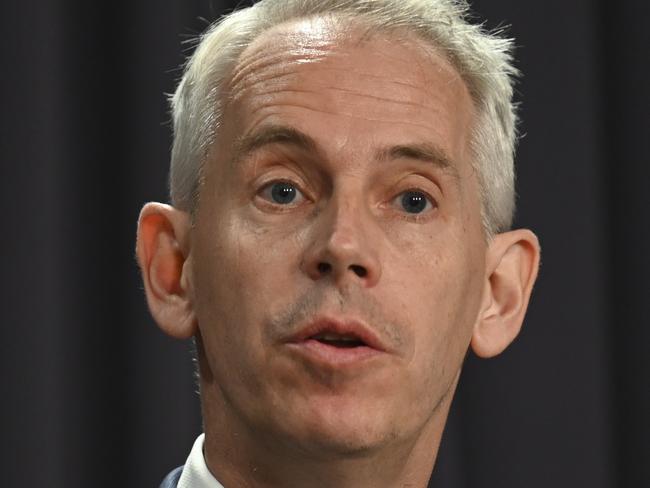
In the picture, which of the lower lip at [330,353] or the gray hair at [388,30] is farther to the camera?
the gray hair at [388,30]

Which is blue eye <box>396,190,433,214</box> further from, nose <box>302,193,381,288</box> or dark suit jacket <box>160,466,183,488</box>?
dark suit jacket <box>160,466,183,488</box>

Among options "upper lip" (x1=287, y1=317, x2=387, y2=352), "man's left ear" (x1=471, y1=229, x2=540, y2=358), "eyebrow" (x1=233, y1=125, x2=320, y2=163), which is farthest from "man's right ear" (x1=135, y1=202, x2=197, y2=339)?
"man's left ear" (x1=471, y1=229, x2=540, y2=358)

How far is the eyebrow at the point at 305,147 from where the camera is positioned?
5.67 ft

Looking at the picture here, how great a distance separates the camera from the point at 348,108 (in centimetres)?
174

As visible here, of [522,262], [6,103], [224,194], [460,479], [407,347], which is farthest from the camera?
[460,479]

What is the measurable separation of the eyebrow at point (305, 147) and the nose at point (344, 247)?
0.08 meters

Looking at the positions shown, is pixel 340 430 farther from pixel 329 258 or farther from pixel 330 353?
pixel 329 258

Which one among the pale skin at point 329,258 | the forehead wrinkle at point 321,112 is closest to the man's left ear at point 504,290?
the pale skin at point 329,258

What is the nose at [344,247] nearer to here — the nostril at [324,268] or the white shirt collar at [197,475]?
the nostril at [324,268]

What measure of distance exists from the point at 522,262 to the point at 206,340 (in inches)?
19.7

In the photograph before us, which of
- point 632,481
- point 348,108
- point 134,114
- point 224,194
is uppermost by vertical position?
point 348,108

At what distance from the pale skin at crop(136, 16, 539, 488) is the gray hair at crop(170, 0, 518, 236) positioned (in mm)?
25

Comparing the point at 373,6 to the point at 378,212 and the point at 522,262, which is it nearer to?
the point at 378,212

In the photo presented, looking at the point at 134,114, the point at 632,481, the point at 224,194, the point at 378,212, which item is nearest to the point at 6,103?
the point at 134,114
